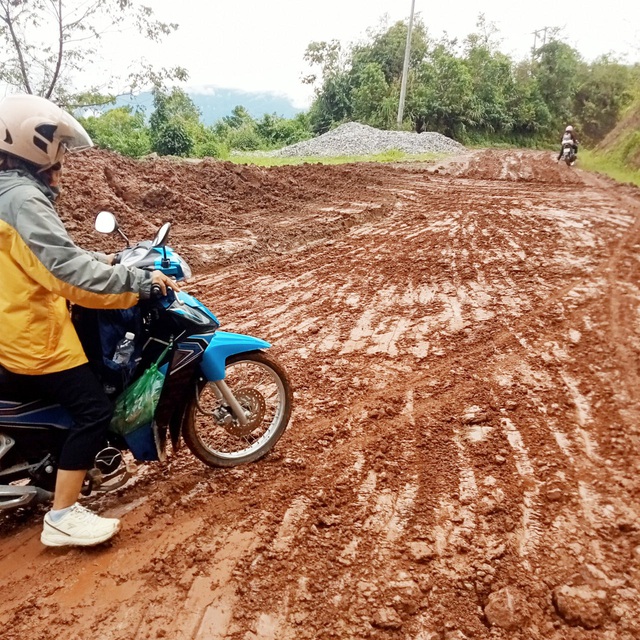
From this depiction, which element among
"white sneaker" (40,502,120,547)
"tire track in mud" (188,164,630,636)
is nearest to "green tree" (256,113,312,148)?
"tire track in mud" (188,164,630,636)

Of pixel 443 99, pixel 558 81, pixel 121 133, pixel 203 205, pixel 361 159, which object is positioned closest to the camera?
pixel 203 205

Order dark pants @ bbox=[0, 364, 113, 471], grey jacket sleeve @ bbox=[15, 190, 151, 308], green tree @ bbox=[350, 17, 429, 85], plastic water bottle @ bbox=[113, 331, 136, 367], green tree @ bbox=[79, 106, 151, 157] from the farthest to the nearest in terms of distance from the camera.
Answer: green tree @ bbox=[350, 17, 429, 85], green tree @ bbox=[79, 106, 151, 157], plastic water bottle @ bbox=[113, 331, 136, 367], dark pants @ bbox=[0, 364, 113, 471], grey jacket sleeve @ bbox=[15, 190, 151, 308]

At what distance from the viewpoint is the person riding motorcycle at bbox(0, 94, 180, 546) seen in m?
2.34

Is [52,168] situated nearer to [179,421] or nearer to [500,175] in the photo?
[179,421]

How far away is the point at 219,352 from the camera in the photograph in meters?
3.08

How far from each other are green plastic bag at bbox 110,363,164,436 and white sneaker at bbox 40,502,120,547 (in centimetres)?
45

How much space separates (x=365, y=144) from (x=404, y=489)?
88.9ft

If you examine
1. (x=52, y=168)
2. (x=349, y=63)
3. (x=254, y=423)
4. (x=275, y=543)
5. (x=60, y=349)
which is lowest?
(x=275, y=543)

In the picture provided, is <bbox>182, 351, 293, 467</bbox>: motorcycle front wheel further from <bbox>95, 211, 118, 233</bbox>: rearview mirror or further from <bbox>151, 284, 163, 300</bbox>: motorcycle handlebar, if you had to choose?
<bbox>95, 211, 118, 233</bbox>: rearview mirror

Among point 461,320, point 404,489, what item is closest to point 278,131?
point 461,320

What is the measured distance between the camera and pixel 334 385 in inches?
174

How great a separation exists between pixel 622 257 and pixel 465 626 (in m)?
6.57

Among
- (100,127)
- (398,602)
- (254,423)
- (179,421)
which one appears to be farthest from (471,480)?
(100,127)

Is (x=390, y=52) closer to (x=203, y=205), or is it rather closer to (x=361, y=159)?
(x=361, y=159)
